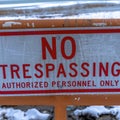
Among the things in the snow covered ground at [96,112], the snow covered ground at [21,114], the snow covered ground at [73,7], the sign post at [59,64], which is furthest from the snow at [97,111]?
the sign post at [59,64]

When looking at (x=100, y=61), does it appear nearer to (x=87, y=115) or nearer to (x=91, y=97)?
(x=91, y=97)

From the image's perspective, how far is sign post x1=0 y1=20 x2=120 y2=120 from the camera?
2.00 metres

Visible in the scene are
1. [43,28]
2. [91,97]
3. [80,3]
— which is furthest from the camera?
→ [80,3]

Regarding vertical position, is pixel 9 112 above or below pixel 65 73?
below

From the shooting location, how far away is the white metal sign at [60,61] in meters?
2.01

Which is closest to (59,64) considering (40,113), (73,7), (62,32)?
(62,32)

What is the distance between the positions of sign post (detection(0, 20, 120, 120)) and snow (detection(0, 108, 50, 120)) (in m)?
1.18

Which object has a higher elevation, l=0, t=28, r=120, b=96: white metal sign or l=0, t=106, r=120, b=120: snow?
l=0, t=28, r=120, b=96: white metal sign

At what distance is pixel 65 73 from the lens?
2.09 m

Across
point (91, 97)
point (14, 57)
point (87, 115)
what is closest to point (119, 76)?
point (91, 97)

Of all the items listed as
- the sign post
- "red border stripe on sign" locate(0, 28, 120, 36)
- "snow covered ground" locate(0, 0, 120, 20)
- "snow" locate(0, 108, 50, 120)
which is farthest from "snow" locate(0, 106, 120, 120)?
"red border stripe on sign" locate(0, 28, 120, 36)

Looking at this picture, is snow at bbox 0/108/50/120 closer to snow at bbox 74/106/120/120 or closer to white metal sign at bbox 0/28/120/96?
snow at bbox 74/106/120/120

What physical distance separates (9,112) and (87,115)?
2.61ft

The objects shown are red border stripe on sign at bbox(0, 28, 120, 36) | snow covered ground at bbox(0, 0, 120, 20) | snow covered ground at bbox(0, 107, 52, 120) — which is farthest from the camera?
snow covered ground at bbox(0, 107, 52, 120)
